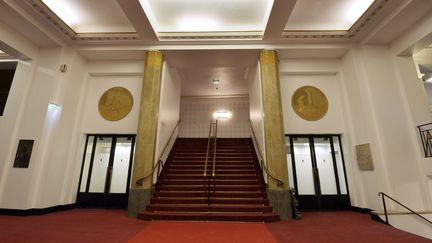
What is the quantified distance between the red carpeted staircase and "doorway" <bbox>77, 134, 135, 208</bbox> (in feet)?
4.75

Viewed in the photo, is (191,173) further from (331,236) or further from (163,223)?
(331,236)

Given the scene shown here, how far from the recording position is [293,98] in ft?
24.5

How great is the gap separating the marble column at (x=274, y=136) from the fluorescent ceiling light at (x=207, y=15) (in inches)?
45.2

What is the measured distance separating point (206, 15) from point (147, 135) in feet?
13.5

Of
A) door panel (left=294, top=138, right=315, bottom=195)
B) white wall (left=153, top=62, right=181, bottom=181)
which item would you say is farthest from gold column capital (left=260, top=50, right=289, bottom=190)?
white wall (left=153, top=62, right=181, bottom=181)

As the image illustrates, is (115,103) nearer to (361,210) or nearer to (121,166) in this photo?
(121,166)

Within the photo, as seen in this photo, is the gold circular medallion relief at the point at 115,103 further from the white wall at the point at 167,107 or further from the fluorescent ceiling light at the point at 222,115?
the fluorescent ceiling light at the point at 222,115

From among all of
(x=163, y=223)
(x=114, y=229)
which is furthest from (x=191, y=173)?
(x=114, y=229)

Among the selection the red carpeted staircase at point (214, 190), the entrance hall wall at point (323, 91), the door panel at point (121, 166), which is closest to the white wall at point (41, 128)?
the door panel at point (121, 166)

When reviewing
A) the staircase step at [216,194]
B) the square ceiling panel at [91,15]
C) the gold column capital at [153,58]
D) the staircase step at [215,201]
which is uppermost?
the square ceiling panel at [91,15]

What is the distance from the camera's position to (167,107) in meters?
7.96

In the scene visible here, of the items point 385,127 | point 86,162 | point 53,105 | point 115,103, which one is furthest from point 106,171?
point 385,127

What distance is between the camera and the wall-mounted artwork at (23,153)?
6.02m

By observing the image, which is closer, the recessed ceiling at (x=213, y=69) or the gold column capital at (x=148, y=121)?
the gold column capital at (x=148, y=121)
